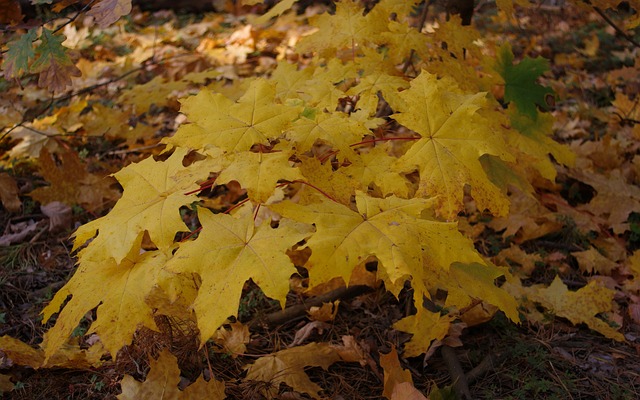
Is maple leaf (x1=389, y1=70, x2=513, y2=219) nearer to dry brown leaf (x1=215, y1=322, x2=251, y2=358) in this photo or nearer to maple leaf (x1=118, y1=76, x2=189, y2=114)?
dry brown leaf (x1=215, y1=322, x2=251, y2=358)

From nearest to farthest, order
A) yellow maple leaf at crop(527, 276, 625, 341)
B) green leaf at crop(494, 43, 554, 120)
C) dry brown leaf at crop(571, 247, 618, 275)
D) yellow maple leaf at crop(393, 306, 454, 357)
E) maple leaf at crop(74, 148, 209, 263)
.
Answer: maple leaf at crop(74, 148, 209, 263) < yellow maple leaf at crop(393, 306, 454, 357) < yellow maple leaf at crop(527, 276, 625, 341) < green leaf at crop(494, 43, 554, 120) < dry brown leaf at crop(571, 247, 618, 275)

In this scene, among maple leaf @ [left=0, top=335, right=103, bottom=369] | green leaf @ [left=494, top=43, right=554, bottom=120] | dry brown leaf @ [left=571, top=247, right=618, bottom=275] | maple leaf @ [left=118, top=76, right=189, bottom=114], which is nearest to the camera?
maple leaf @ [left=0, top=335, right=103, bottom=369]

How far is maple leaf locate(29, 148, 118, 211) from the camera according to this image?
2.49 meters

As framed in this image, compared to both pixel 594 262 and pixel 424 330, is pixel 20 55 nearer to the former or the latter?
pixel 424 330

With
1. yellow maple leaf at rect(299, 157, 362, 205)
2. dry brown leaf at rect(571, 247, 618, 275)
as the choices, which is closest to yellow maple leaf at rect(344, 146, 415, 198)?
yellow maple leaf at rect(299, 157, 362, 205)

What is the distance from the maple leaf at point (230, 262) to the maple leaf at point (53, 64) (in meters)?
0.86

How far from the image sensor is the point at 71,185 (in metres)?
2.53

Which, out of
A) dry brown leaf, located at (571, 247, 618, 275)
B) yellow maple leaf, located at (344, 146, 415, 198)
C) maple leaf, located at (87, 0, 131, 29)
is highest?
maple leaf, located at (87, 0, 131, 29)

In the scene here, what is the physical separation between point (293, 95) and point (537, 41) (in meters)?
3.94

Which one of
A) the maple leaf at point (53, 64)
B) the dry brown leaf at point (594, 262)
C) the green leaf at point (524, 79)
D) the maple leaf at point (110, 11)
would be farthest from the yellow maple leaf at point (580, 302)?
the maple leaf at point (53, 64)

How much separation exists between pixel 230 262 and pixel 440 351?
38.5 inches

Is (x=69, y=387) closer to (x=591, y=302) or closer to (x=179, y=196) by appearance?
(x=179, y=196)

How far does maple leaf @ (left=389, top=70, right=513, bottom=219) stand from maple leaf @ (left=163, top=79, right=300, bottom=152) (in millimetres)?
330

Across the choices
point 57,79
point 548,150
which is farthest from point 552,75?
point 57,79
